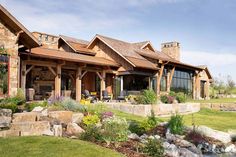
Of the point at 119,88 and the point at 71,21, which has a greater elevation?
the point at 71,21

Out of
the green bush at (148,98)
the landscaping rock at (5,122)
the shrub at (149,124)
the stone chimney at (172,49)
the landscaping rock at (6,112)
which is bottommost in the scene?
the shrub at (149,124)

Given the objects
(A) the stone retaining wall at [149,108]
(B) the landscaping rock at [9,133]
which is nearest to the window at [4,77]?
(A) the stone retaining wall at [149,108]

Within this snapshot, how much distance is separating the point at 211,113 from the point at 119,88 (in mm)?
7727

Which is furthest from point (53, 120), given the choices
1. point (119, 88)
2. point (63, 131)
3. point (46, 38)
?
point (46, 38)

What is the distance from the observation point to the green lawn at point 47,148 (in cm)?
725

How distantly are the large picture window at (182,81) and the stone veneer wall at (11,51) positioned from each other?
797 inches

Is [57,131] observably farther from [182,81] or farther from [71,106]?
[182,81]

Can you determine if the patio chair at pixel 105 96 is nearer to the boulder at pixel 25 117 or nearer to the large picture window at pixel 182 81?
the large picture window at pixel 182 81

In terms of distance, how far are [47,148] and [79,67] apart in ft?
50.0

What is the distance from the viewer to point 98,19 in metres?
19.6

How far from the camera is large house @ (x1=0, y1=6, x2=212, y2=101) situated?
52.7 feet

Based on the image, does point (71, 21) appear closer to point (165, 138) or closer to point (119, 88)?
point (119, 88)

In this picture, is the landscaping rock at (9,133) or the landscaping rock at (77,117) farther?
the landscaping rock at (77,117)

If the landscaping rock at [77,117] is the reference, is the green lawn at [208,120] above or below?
below
